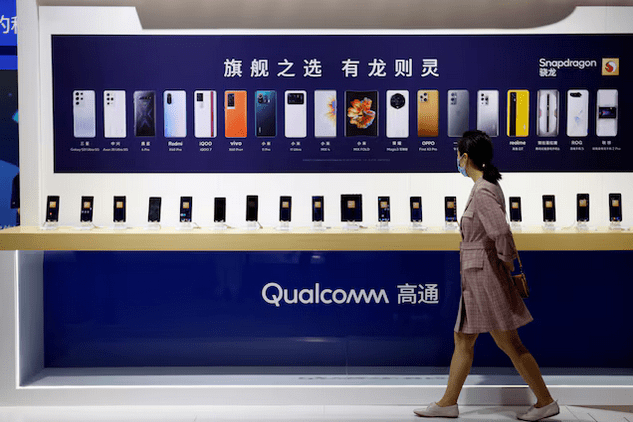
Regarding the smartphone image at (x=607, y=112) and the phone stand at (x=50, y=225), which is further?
the smartphone image at (x=607, y=112)

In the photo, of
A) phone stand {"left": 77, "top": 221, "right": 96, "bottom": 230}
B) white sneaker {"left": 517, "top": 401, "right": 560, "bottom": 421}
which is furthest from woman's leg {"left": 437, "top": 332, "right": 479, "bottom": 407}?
phone stand {"left": 77, "top": 221, "right": 96, "bottom": 230}

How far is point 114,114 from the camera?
3.95 meters

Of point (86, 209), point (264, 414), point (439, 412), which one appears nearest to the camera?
point (439, 412)

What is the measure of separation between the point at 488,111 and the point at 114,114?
257cm

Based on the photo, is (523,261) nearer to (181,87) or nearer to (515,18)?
(515,18)

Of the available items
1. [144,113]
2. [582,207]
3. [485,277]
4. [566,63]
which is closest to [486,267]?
[485,277]

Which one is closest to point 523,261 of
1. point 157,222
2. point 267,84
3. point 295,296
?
point 295,296

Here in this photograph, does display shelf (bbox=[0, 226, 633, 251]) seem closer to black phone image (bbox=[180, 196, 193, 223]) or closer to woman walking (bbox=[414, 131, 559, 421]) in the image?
black phone image (bbox=[180, 196, 193, 223])

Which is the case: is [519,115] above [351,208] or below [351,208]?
above

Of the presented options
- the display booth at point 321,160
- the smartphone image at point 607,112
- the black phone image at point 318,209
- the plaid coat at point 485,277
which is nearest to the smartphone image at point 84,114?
the display booth at point 321,160

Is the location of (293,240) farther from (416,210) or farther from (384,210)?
(416,210)

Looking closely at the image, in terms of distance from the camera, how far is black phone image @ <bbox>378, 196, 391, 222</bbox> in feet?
12.3

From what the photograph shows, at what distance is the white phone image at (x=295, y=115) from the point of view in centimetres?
394

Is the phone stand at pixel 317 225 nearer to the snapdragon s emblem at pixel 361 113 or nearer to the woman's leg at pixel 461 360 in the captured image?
the snapdragon s emblem at pixel 361 113
